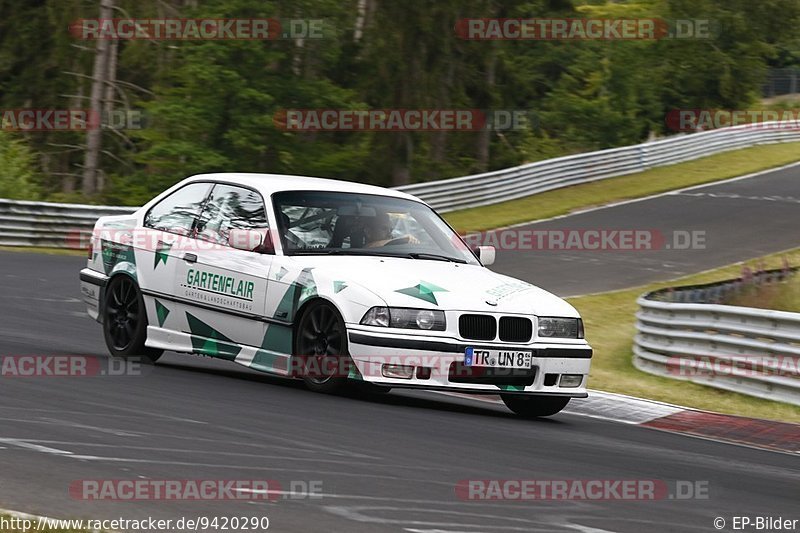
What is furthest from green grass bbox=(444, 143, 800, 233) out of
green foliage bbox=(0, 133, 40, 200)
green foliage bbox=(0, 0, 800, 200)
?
green foliage bbox=(0, 133, 40, 200)

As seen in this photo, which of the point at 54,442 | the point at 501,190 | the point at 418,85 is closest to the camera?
the point at 54,442

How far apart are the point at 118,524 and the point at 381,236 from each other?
5.09 m

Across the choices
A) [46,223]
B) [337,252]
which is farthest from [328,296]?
[46,223]

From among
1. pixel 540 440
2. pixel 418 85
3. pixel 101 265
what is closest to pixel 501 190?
pixel 418 85

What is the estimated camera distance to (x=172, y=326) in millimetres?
10867

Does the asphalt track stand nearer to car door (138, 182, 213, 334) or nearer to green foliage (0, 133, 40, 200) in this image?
car door (138, 182, 213, 334)

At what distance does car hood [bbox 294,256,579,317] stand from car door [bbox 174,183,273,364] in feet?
1.62

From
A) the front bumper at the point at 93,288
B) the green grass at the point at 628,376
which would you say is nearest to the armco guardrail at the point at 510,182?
the green grass at the point at 628,376

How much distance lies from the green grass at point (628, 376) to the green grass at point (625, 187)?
9243 millimetres

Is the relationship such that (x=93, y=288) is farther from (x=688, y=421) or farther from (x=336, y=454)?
(x=688, y=421)

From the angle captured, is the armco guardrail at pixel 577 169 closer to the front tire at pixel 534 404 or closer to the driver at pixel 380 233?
the driver at pixel 380 233

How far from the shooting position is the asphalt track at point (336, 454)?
20.1 feet

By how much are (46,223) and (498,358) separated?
17763mm

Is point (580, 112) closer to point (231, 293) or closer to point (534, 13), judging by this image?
point (534, 13)
